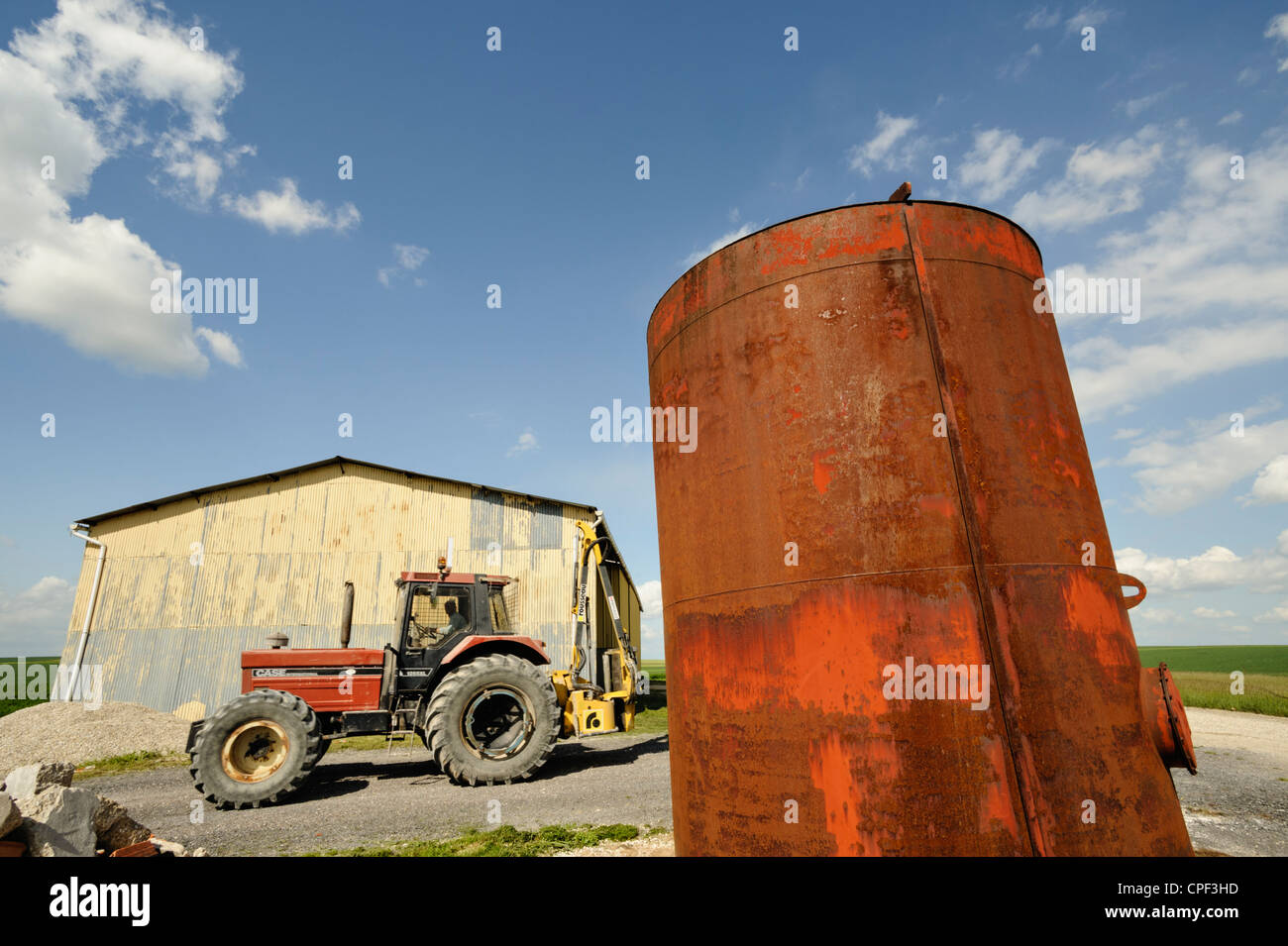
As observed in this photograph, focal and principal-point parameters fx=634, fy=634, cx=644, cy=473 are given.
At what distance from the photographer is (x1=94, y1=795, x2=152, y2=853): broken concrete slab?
15.0 feet

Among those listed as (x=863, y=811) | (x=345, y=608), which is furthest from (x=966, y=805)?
(x=345, y=608)

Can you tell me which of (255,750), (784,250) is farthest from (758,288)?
(255,750)

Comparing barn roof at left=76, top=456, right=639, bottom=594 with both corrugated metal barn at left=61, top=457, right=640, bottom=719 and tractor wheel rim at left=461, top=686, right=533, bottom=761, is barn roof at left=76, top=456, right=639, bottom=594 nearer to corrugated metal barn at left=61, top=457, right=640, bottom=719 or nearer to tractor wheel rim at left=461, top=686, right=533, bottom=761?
corrugated metal barn at left=61, top=457, right=640, bottom=719

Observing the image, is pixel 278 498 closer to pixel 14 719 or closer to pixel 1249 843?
pixel 14 719

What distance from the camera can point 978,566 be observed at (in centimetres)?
252

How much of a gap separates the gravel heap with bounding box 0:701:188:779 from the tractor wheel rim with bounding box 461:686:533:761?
28.6 ft

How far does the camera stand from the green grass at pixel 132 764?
35.8ft

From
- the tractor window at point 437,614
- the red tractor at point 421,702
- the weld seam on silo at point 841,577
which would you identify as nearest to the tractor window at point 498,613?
the red tractor at point 421,702

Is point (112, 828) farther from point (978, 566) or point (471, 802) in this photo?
point (978, 566)

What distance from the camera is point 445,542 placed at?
653 inches

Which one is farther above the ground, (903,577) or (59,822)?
(903,577)

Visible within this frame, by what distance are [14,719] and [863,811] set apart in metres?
18.6

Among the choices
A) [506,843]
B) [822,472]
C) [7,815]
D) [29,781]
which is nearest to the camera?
[822,472]

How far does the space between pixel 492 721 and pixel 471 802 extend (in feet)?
5.03
